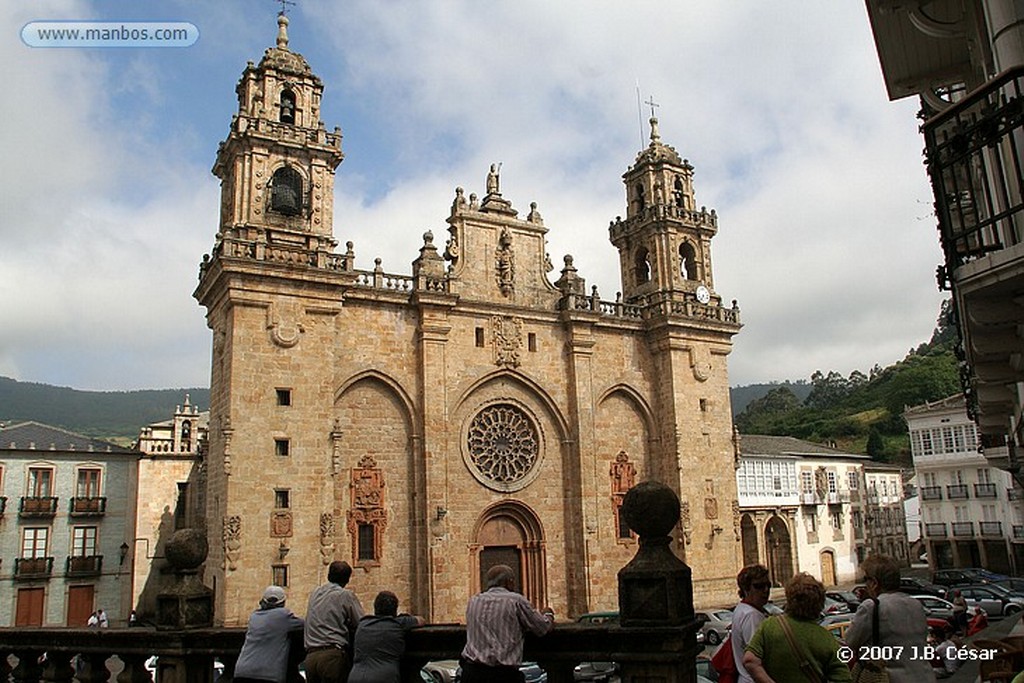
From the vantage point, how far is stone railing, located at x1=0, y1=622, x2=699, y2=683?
16.5 feet

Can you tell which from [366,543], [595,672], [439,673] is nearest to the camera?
[439,673]

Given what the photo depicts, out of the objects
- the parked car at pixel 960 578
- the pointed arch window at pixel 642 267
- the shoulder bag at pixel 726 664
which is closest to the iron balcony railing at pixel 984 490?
the parked car at pixel 960 578

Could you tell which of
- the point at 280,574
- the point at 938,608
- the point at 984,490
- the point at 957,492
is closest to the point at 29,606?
the point at 280,574

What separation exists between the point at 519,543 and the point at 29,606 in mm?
18830

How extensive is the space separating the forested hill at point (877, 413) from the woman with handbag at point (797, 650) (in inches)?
2886

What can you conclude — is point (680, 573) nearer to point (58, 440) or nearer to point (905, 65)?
point (905, 65)

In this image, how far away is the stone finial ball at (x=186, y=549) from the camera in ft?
22.7

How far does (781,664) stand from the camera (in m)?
4.81

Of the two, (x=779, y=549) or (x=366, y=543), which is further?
(x=779, y=549)

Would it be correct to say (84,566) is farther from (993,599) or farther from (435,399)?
(993,599)

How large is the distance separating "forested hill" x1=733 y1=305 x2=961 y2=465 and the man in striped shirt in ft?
242

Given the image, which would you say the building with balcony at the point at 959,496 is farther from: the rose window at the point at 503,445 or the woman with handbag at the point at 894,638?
the woman with handbag at the point at 894,638

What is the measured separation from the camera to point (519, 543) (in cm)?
2880

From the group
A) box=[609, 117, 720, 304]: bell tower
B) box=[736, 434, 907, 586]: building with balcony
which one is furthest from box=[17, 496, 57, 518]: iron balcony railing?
box=[736, 434, 907, 586]: building with balcony
